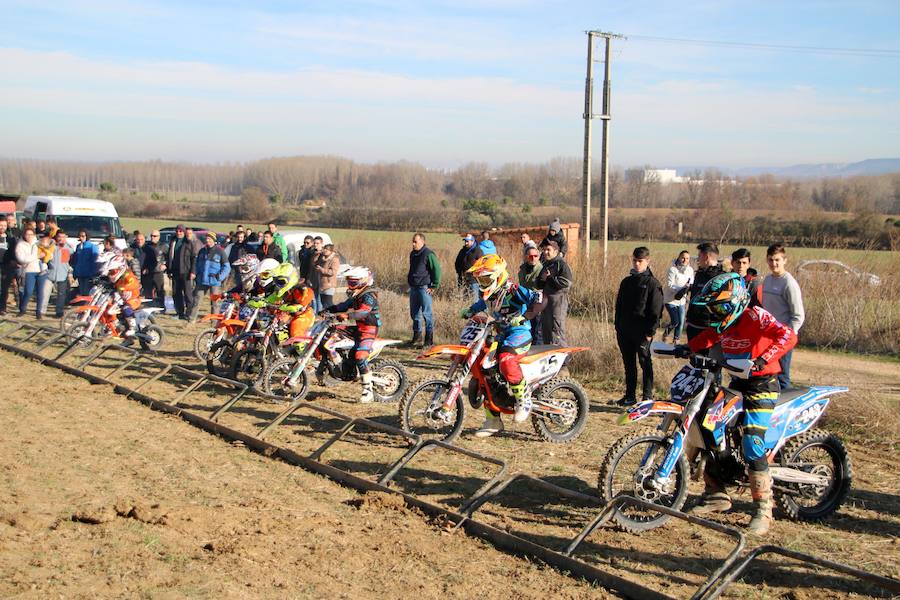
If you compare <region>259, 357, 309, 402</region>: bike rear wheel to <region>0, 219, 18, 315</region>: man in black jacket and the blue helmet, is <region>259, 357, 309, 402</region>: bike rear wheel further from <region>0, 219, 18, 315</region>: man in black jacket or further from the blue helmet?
<region>0, 219, 18, 315</region>: man in black jacket

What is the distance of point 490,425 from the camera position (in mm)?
8906

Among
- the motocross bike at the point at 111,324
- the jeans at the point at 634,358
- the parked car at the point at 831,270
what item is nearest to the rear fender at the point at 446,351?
the jeans at the point at 634,358

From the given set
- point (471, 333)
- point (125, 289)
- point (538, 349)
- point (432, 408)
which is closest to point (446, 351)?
point (471, 333)

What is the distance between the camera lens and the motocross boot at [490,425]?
8.80 metres

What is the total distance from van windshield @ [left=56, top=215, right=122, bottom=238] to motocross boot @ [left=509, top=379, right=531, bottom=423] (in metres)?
18.4

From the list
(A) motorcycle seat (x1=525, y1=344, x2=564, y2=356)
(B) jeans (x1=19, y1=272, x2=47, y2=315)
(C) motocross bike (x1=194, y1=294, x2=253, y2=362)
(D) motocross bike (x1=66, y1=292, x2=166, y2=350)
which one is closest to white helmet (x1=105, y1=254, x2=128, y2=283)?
(D) motocross bike (x1=66, y1=292, x2=166, y2=350)

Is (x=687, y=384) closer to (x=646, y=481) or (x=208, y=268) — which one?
(x=646, y=481)

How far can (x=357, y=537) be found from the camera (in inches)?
246

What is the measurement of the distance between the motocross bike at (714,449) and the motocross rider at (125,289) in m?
9.45

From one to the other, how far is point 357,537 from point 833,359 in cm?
1176

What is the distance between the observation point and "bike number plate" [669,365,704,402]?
20.6 feet

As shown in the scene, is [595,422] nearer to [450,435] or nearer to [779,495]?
[450,435]

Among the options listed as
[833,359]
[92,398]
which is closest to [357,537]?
[92,398]

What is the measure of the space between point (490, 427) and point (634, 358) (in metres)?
2.54
